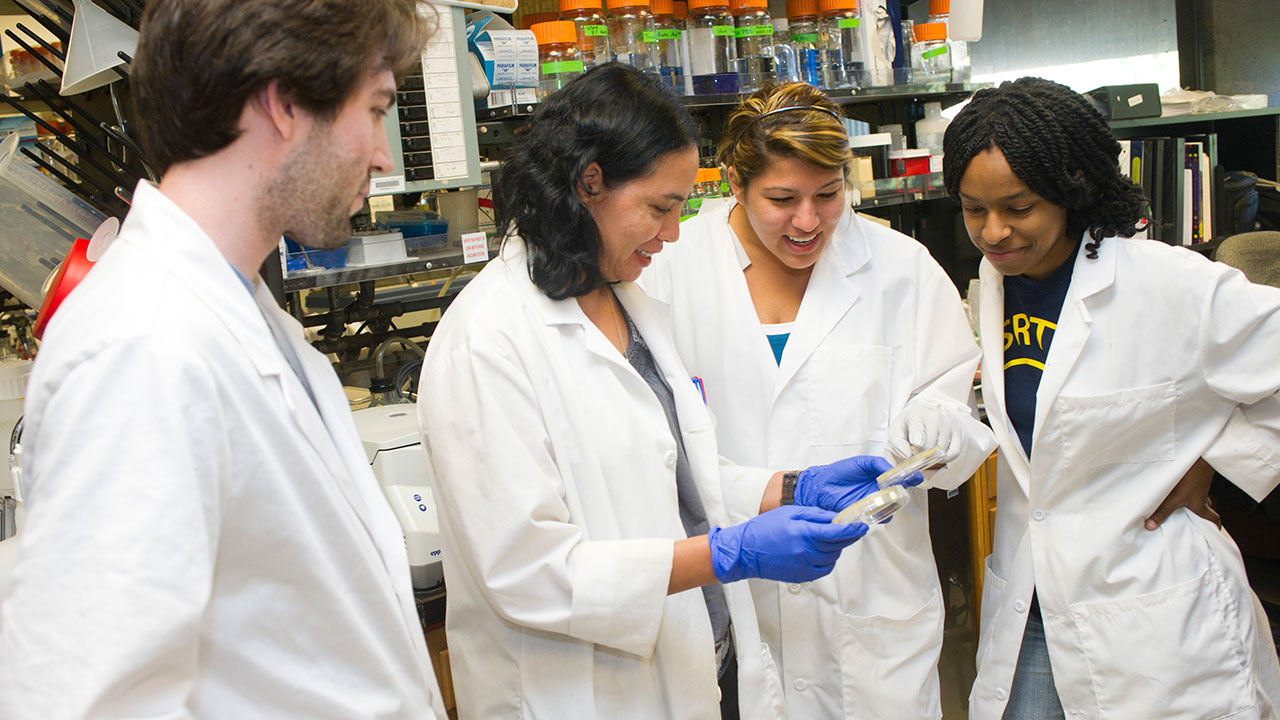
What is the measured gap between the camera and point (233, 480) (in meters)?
0.80

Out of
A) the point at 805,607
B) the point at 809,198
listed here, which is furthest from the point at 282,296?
the point at 805,607

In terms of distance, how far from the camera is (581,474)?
1.34m

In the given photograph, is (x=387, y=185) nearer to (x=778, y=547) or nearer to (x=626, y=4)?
(x=626, y=4)

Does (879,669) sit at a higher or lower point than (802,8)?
lower

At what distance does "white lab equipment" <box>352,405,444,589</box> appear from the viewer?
1.76 m

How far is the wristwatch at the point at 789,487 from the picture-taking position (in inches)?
65.6

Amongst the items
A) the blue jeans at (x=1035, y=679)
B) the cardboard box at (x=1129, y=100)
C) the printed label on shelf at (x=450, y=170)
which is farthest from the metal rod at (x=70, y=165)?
the cardboard box at (x=1129, y=100)

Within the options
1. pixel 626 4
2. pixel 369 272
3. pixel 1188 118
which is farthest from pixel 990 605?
pixel 1188 118

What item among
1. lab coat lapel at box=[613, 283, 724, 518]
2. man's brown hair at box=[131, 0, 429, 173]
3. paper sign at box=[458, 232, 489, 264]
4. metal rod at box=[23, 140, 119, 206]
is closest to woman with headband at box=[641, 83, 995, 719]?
lab coat lapel at box=[613, 283, 724, 518]

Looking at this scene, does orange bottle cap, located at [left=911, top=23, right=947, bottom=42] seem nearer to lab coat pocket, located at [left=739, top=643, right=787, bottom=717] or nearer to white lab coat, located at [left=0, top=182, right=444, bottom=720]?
lab coat pocket, located at [left=739, top=643, right=787, bottom=717]

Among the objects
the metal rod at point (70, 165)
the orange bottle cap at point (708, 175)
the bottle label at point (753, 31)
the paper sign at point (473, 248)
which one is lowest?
the paper sign at point (473, 248)

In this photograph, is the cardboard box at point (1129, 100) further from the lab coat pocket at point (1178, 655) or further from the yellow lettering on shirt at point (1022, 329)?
the lab coat pocket at point (1178, 655)

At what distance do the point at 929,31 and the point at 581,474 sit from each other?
89.9 inches

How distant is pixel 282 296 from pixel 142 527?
1.30 meters
